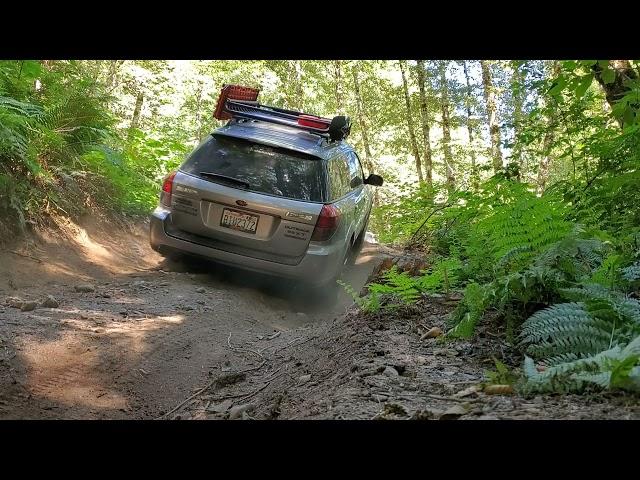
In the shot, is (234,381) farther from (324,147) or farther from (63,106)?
(63,106)

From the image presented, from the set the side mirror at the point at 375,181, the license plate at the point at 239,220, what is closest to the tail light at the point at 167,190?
the license plate at the point at 239,220

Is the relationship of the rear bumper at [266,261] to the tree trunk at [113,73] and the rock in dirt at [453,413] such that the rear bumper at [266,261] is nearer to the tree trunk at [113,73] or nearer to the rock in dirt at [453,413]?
the rock in dirt at [453,413]

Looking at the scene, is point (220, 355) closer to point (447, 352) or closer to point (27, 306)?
point (27, 306)

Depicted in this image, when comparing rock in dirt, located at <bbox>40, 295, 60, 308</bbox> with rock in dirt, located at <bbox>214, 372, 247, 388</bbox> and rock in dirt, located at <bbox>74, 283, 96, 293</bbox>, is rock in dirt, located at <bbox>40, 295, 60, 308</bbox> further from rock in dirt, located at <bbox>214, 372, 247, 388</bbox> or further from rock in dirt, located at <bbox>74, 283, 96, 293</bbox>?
rock in dirt, located at <bbox>214, 372, 247, 388</bbox>

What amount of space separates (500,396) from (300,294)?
4.53 metres

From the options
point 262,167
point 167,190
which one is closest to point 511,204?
point 262,167

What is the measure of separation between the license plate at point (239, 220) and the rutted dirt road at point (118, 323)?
77cm

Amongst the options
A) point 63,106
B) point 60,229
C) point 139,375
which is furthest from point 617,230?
point 63,106

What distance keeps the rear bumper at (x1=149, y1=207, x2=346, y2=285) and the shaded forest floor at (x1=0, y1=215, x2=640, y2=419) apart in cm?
43

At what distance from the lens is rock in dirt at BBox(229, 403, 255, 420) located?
10.8 feet

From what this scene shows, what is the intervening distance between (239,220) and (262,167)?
69 cm

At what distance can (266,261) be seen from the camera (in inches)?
Answer: 246

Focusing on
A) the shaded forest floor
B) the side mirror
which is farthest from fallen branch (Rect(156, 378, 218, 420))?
the side mirror
